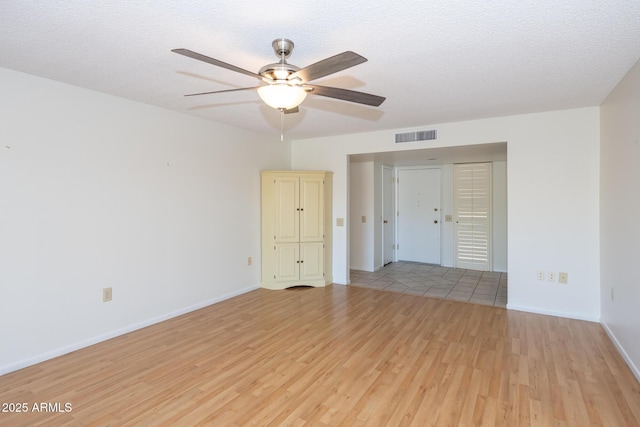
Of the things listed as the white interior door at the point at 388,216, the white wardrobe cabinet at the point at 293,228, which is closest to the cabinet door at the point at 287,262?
the white wardrobe cabinet at the point at 293,228

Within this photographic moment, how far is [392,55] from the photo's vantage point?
2400 millimetres

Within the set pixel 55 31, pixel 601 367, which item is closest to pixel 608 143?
pixel 601 367

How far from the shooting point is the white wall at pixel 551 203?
3807mm

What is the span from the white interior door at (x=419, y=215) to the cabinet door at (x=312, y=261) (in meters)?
2.80

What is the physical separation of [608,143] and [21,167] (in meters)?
5.40

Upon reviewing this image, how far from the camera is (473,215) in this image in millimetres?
6633

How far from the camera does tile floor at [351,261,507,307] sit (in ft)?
15.9

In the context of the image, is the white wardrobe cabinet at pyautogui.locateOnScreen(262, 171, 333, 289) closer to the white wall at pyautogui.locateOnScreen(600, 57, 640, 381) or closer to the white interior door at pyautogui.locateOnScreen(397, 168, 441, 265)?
the white interior door at pyautogui.locateOnScreen(397, 168, 441, 265)

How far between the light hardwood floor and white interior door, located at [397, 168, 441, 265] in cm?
326

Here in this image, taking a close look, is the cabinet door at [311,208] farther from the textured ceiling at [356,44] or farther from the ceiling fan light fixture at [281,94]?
the ceiling fan light fixture at [281,94]

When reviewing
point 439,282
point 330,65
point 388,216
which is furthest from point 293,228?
Answer: point 330,65

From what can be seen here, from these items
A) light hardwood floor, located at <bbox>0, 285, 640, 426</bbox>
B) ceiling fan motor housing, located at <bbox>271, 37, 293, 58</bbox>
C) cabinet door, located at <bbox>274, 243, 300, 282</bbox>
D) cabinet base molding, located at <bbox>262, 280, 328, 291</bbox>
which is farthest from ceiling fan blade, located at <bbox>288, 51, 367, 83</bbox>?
cabinet base molding, located at <bbox>262, 280, 328, 291</bbox>

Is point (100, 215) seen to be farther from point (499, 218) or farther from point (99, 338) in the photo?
point (499, 218)

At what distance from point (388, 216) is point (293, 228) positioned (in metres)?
2.72
